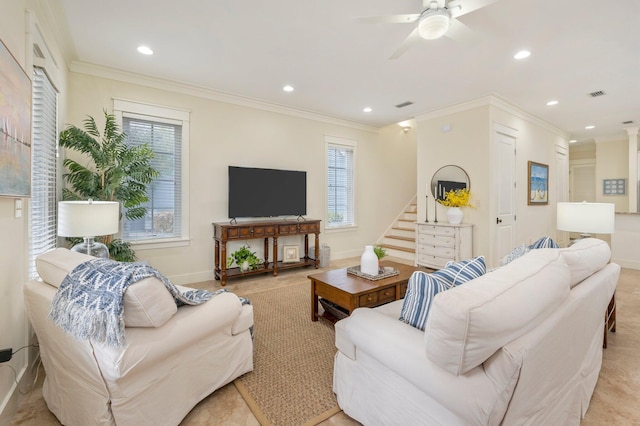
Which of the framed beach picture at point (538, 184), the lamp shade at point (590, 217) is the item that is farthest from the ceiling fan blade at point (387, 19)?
the framed beach picture at point (538, 184)

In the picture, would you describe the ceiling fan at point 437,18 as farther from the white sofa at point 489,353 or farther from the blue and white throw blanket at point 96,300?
the blue and white throw blanket at point 96,300

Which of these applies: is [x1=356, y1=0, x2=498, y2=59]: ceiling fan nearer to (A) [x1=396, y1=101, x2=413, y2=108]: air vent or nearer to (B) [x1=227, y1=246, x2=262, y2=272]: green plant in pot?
(A) [x1=396, y1=101, x2=413, y2=108]: air vent

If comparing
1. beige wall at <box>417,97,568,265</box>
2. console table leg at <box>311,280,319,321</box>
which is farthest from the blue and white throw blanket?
beige wall at <box>417,97,568,265</box>

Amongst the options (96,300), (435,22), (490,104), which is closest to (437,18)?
(435,22)

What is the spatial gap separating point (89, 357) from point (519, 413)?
5.89ft

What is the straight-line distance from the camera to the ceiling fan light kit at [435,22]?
6.79 feet

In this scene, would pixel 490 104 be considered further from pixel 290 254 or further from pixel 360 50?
pixel 290 254

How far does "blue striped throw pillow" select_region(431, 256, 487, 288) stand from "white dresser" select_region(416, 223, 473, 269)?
10.2ft

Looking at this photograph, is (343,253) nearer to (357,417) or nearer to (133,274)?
(357,417)

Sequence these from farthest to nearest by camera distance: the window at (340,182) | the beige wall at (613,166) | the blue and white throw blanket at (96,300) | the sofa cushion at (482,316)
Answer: the beige wall at (613,166)
the window at (340,182)
the blue and white throw blanket at (96,300)
the sofa cushion at (482,316)

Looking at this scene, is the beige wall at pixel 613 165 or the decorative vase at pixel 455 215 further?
the beige wall at pixel 613 165

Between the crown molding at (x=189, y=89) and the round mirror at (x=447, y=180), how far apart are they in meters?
2.09

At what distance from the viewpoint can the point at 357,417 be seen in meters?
1.47

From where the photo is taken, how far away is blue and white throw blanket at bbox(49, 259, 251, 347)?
1.20 metres
